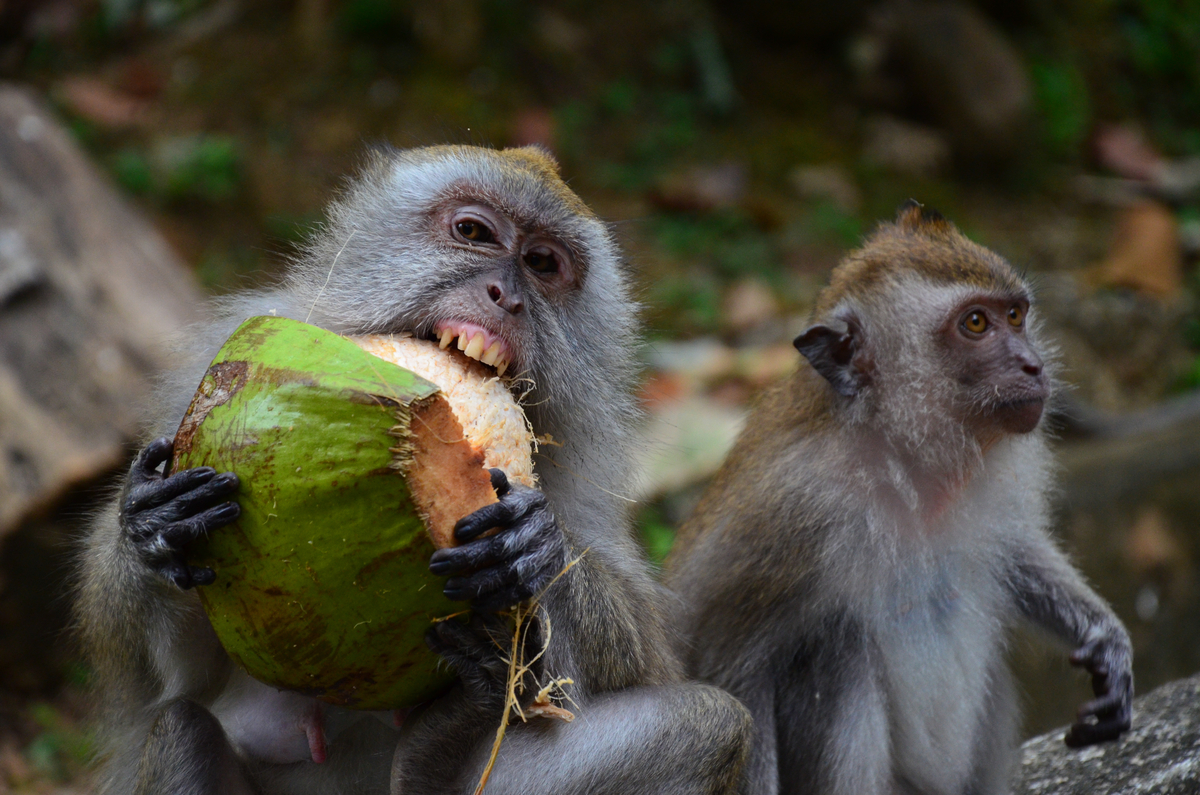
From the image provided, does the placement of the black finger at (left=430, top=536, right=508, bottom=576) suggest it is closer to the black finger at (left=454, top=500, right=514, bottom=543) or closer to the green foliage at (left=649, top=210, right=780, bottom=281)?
the black finger at (left=454, top=500, right=514, bottom=543)

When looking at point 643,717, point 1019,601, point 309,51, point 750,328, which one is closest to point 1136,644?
point 1019,601

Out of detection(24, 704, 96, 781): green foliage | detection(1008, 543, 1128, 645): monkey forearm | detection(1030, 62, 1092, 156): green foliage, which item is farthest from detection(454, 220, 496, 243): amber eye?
detection(1030, 62, 1092, 156): green foliage

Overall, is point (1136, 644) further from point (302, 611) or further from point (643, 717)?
point (302, 611)

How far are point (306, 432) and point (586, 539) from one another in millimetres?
1012

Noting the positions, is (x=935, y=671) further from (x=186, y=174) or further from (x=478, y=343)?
(x=186, y=174)

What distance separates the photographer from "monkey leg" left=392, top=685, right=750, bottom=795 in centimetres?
271

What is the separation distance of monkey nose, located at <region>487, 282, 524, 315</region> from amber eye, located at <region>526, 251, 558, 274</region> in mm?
244

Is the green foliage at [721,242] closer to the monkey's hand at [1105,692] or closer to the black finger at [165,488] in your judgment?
the monkey's hand at [1105,692]

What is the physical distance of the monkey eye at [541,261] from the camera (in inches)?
125

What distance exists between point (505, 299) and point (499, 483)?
0.62 meters

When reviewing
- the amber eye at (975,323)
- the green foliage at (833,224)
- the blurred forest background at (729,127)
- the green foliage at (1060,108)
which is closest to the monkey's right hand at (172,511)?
the amber eye at (975,323)

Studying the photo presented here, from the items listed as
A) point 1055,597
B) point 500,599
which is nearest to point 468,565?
point 500,599

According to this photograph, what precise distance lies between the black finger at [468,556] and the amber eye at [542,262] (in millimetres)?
1008

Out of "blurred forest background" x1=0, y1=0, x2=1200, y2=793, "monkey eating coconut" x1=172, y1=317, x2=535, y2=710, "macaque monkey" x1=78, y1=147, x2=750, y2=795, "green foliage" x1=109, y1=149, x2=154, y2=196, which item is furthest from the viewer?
"green foliage" x1=109, y1=149, x2=154, y2=196
